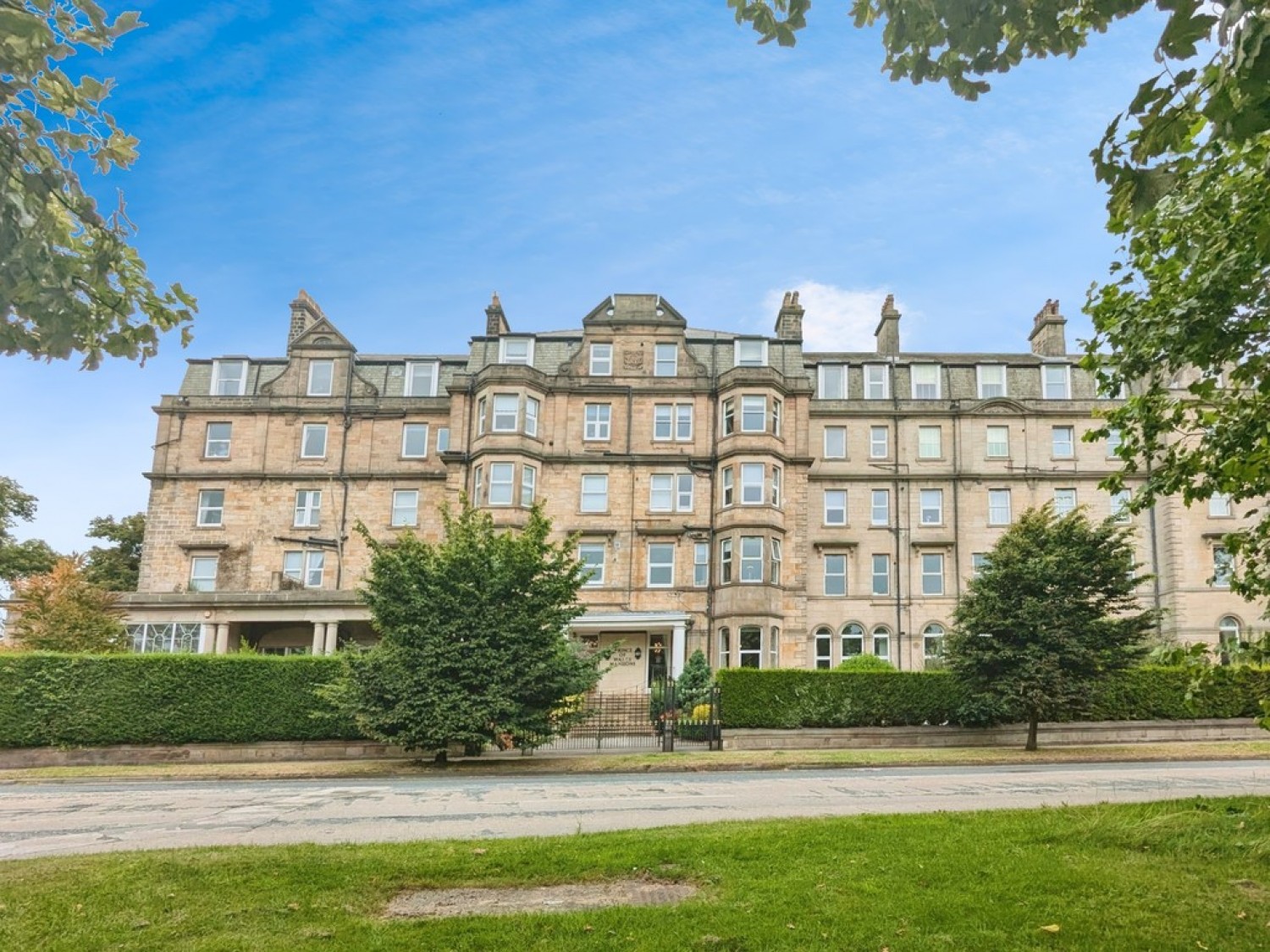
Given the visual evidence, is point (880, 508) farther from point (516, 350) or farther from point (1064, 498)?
point (516, 350)

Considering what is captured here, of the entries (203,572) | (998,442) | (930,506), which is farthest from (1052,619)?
(203,572)

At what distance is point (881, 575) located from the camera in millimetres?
40875

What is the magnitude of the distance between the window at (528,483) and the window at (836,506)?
12.9 m

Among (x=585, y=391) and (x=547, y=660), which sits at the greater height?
(x=585, y=391)

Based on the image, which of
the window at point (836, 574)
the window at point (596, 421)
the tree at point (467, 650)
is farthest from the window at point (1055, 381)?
the tree at point (467, 650)

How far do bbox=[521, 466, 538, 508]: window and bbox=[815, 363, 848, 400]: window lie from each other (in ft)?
45.2

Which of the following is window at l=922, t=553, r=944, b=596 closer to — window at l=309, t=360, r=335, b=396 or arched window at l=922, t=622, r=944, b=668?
arched window at l=922, t=622, r=944, b=668

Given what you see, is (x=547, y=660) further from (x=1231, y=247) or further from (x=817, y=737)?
(x=1231, y=247)

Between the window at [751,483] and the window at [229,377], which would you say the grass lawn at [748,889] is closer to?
the window at [751,483]

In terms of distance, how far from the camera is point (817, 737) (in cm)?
2655

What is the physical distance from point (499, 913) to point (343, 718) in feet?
67.5

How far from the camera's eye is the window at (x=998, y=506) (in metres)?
41.1

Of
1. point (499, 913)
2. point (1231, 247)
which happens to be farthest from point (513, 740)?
point (1231, 247)

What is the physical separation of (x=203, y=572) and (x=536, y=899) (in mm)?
37214
